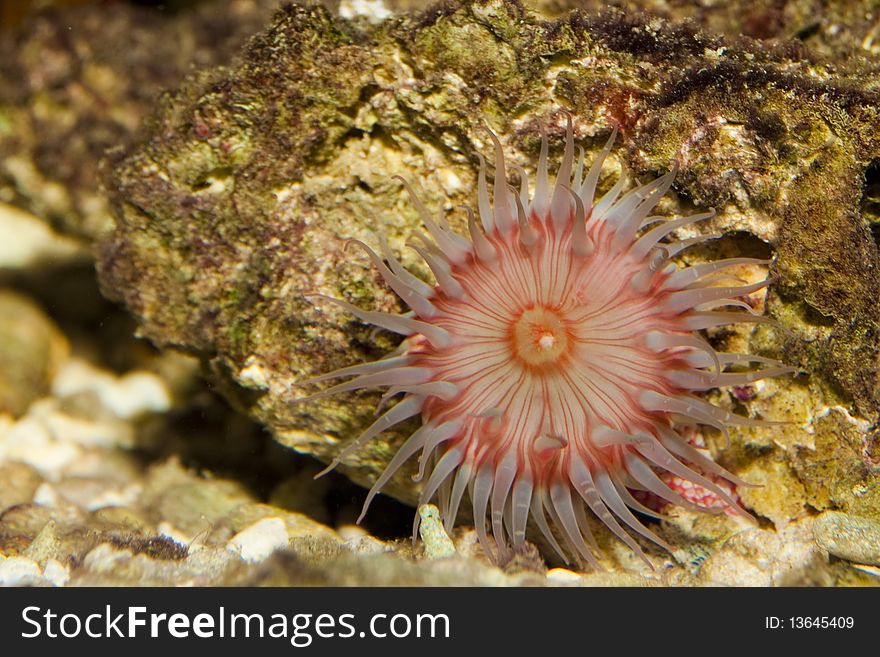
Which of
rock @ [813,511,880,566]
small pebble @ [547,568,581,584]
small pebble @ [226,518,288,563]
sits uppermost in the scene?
small pebble @ [226,518,288,563]

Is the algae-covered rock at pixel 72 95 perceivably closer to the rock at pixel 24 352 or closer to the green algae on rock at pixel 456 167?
the rock at pixel 24 352

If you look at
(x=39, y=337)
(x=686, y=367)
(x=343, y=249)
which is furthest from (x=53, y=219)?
(x=686, y=367)

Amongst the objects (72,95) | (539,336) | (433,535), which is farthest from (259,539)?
(72,95)

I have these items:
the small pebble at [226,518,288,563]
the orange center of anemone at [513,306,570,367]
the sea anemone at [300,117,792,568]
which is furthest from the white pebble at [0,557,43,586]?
the orange center of anemone at [513,306,570,367]

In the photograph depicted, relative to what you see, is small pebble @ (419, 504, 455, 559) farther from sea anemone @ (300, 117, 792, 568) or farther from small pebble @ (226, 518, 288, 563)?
small pebble @ (226, 518, 288, 563)

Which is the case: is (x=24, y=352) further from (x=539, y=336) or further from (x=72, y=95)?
(x=539, y=336)

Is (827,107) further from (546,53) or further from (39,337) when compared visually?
(39,337)
